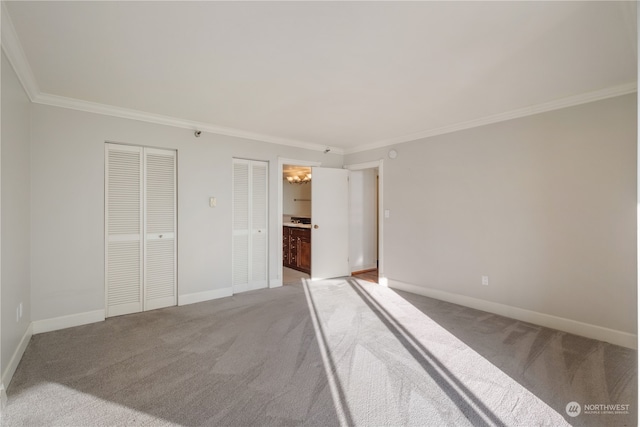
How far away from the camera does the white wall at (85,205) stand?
10.1ft

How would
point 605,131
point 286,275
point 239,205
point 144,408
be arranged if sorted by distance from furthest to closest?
point 286,275 → point 239,205 → point 605,131 → point 144,408

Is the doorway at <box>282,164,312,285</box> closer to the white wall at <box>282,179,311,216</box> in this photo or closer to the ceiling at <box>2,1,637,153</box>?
the white wall at <box>282,179,311,216</box>

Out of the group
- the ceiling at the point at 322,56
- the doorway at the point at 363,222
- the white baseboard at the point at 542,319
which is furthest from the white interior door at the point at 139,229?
the white baseboard at the point at 542,319

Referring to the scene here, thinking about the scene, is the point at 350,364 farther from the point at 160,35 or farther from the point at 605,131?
the point at 605,131

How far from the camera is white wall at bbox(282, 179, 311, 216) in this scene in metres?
7.87

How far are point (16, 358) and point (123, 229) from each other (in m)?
1.54

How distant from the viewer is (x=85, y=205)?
3299mm

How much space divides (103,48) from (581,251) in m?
4.55

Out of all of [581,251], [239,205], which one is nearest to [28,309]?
[239,205]

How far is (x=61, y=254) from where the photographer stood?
3.17 m

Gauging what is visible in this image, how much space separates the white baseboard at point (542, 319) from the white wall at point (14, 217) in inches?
173

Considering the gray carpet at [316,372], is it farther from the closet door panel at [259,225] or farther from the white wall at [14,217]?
the closet door panel at [259,225]

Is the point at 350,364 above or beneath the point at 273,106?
beneath

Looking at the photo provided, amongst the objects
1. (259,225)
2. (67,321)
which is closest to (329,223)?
(259,225)
